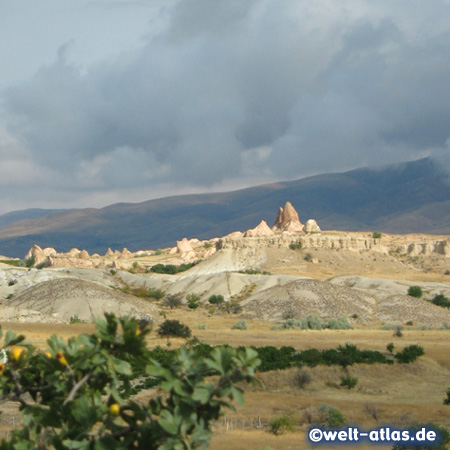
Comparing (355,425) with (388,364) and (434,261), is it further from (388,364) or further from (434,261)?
(434,261)

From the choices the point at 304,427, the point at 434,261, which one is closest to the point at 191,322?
the point at 304,427

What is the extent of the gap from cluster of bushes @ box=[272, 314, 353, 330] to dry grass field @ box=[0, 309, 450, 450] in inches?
284

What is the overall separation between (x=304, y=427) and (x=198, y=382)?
1400 centimetres

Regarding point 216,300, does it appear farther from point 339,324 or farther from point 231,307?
point 339,324

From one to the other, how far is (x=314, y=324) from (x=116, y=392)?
153 ft

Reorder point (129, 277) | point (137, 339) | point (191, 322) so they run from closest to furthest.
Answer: point (137, 339)
point (191, 322)
point (129, 277)

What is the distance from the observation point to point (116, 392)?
4.88 m

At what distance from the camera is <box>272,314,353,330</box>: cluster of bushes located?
4986 centimetres

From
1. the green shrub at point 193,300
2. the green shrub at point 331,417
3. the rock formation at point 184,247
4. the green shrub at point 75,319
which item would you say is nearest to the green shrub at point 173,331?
the green shrub at point 75,319

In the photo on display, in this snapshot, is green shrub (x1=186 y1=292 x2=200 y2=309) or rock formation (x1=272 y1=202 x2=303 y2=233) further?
rock formation (x1=272 y1=202 x2=303 y2=233)

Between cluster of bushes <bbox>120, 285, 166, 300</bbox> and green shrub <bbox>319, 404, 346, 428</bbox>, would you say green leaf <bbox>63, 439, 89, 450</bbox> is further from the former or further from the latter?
cluster of bushes <bbox>120, 285, 166, 300</bbox>

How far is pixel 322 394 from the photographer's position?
23516 millimetres

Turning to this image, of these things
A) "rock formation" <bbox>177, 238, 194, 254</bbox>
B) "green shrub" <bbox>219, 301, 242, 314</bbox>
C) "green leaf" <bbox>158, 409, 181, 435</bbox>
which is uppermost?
"rock formation" <bbox>177, 238, 194, 254</bbox>

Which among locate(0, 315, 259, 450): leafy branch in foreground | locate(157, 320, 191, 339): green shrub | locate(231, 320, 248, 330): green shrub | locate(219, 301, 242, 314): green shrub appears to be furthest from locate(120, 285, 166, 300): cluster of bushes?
locate(0, 315, 259, 450): leafy branch in foreground
